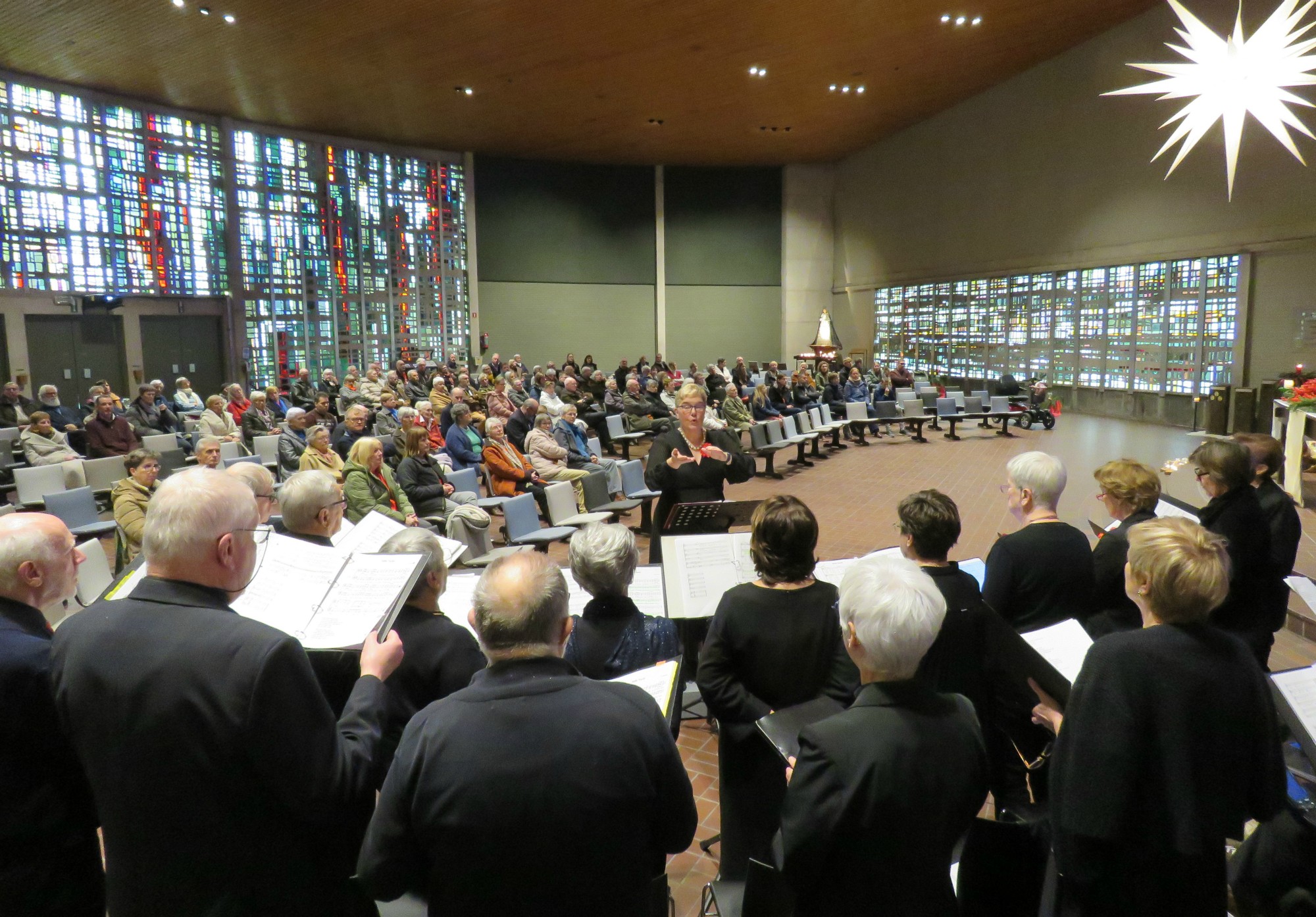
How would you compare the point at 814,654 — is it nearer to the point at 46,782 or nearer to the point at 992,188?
the point at 46,782

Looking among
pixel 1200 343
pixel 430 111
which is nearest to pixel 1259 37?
pixel 1200 343

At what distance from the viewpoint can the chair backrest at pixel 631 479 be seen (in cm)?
Answer: 798

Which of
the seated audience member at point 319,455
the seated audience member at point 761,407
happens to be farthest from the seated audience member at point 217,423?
the seated audience member at point 761,407

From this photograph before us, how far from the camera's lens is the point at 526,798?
146 centimetres

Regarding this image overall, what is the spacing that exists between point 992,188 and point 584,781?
21484mm

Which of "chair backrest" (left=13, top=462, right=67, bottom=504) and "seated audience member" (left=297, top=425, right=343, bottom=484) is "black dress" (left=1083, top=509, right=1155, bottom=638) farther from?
"chair backrest" (left=13, top=462, right=67, bottom=504)

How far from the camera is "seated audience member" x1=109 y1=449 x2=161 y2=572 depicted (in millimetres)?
4961

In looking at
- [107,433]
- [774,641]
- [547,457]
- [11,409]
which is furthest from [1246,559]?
[11,409]

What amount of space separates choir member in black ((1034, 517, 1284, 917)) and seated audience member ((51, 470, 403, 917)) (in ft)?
5.07

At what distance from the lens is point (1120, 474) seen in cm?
333

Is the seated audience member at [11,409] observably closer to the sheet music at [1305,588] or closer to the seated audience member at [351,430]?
the seated audience member at [351,430]

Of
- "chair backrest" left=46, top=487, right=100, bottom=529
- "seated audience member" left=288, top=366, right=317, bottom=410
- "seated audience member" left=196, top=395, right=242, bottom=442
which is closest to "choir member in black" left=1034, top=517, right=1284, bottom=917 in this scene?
"chair backrest" left=46, top=487, right=100, bottom=529

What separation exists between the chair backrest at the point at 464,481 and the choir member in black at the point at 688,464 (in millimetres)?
2902

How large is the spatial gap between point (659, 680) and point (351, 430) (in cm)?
648
